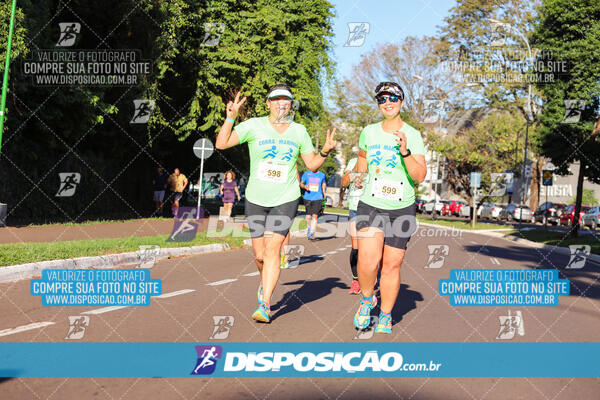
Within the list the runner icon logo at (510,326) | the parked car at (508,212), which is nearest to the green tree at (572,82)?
the runner icon logo at (510,326)

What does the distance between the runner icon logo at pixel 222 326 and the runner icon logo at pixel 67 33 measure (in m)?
13.4

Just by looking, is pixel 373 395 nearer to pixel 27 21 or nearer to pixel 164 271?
pixel 164 271

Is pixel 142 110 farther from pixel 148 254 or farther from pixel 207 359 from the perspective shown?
pixel 207 359

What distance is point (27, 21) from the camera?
598 inches

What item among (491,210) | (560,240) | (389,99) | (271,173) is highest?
(389,99)

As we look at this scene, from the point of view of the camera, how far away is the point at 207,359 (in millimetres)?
4516

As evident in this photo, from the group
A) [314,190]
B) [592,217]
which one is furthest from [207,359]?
[592,217]

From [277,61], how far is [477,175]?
13131 mm

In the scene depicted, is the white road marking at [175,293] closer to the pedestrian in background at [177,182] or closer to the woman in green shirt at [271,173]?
the woman in green shirt at [271,173]

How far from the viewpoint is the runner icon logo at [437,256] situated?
12.4 m

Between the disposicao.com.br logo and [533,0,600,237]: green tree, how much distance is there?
62.1 ft

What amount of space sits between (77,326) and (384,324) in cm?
278

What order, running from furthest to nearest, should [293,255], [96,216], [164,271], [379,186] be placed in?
[96,216] → [293,255] → [164,271] → [379,186]

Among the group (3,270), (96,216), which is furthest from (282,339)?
(96,216)
